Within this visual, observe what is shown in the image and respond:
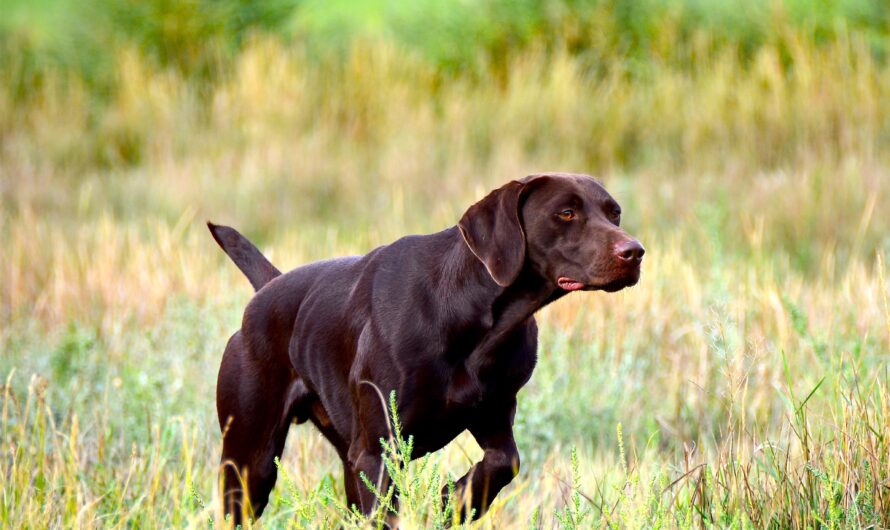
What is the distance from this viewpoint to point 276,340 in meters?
3.85

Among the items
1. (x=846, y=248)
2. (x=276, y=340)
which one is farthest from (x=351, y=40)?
(x=276, y=340)

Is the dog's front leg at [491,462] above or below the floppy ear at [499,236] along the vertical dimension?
below

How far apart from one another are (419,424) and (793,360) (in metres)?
2.68

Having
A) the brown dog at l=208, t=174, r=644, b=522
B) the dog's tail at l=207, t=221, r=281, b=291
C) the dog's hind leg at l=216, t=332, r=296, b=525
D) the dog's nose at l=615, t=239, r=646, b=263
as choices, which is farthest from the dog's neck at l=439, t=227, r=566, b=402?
the dog's tail at l=207, t=221, r=281, b=291

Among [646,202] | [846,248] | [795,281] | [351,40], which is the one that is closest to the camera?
[795,281]

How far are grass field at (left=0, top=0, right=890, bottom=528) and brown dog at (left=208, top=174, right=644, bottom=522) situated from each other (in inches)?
9.4

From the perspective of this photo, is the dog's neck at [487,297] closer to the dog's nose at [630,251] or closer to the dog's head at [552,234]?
the dog's head at [552,234]

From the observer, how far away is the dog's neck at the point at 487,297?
11.0ft

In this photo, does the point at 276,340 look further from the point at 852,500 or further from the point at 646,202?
the point at 646,202

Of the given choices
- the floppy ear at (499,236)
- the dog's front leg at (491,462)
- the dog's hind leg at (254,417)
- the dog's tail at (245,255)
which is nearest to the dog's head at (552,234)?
the floppy ear at (499,236)

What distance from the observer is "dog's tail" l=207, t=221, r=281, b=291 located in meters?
Result: 4.20

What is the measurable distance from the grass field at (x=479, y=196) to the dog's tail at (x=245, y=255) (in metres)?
0.57

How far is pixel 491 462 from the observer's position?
334 centimetres

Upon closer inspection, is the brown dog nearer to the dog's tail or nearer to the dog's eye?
the dog's eye
